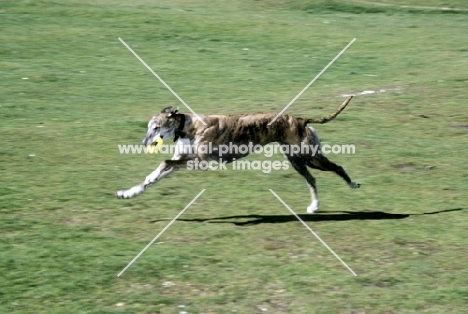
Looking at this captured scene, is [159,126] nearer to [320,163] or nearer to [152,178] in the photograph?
[152,178]

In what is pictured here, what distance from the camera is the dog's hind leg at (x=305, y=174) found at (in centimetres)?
1043

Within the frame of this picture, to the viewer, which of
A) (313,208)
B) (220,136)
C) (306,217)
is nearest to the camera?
(220,136)

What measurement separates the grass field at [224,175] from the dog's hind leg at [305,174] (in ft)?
0.39

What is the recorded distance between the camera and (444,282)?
28.1 feet

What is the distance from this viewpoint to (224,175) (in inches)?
478

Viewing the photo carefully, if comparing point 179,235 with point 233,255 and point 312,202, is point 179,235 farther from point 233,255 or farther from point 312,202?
point 312,202

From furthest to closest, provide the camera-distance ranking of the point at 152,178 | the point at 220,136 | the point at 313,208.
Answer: the point at 313,208 → the point at 220,136 → the point at 152,178

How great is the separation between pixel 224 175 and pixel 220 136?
2.11m

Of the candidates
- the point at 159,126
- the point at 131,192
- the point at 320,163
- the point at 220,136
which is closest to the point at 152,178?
the point at 131,192

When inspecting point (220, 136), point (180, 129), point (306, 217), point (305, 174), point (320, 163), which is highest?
point (180, 129)

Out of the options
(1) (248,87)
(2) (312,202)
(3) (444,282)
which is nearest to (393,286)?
(3) (444,282)

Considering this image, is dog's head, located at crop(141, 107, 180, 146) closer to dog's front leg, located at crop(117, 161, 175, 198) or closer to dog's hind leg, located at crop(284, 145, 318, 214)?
dog's front leg, located at crop(117, 161, 175, 198)

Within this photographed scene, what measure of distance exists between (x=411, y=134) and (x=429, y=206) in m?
3.98

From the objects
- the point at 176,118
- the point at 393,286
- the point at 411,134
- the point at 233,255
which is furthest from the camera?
the point at 411,134
